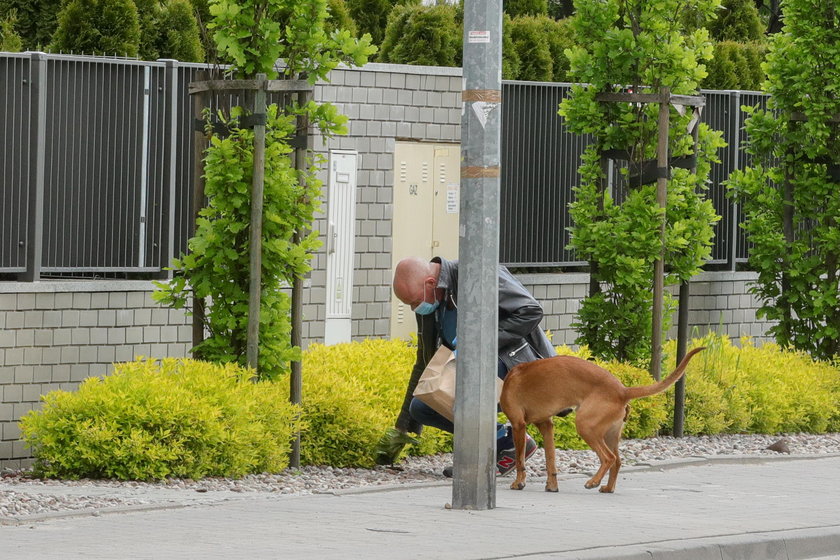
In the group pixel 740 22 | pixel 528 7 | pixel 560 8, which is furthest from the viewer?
pixel 560 8

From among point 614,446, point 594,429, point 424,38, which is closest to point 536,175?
point 424,38

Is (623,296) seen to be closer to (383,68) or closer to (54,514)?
(383,68)

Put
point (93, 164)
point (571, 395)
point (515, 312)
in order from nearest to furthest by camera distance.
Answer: point (571, 395) → point (515, 312) → point (93, 164)

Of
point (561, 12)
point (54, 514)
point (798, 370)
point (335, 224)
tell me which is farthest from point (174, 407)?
point (561, 12)

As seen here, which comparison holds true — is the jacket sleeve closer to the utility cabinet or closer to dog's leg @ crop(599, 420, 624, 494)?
dog's leg @ crop(599, 420, 624, 494)

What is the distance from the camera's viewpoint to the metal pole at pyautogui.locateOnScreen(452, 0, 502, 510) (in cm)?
843

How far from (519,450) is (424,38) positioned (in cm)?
841

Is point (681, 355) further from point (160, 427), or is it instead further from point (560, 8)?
point (560, 8)

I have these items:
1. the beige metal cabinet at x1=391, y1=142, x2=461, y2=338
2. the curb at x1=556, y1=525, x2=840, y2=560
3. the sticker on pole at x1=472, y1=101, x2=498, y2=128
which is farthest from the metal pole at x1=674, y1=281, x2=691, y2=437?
the sticker on pole at x1=472, y1=101, x2=498, y2=128

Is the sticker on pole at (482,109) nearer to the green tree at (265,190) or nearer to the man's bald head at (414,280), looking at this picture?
the man's bald head at (414,280)

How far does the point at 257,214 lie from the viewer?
976 centimetres

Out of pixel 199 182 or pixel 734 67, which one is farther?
pixel 734 67

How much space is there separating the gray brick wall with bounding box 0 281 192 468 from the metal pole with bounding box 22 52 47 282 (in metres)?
0.27

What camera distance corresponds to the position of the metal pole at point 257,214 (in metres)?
9.76
